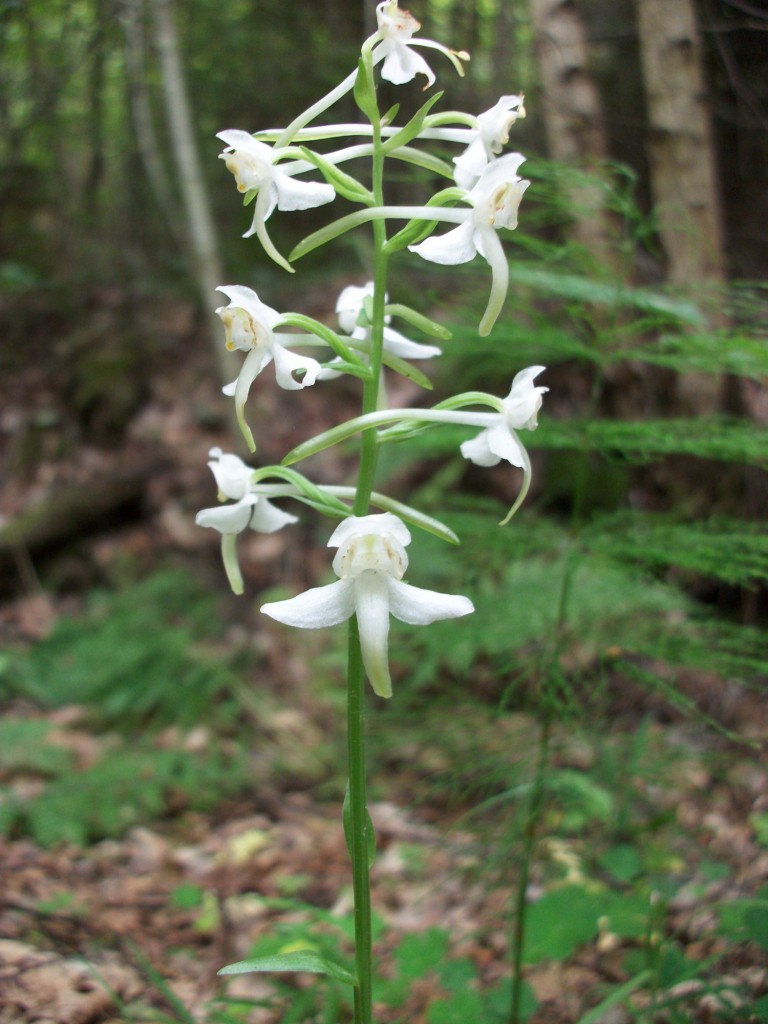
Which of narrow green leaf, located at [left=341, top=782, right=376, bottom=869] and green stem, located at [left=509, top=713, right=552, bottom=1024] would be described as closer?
narrow green leaf, located at [left=341, top=782, right=376, bottom=869]

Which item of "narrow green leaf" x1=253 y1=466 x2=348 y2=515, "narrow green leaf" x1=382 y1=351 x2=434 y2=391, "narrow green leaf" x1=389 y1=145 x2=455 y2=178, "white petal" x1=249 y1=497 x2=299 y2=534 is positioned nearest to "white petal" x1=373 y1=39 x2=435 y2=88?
"narrow green leaf" x1=389 y1=145 x2=455 y2=178

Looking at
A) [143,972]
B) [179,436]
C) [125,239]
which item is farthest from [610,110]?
[125,239]

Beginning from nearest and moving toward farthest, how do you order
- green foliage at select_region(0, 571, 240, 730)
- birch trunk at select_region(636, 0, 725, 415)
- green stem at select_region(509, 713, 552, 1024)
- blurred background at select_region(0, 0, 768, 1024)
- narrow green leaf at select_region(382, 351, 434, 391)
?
narrow green leaf at select_region(382, 351, 434, 391) → green stem at select_region(509, 713, 552, 1024) → blurred background at select_region(0, 0, 768, 1024) → birch trunk at select_region(636, 0, 725, 415) → green foliage at select_region(0, 571, 240, 730)

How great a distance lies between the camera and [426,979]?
2.15 m

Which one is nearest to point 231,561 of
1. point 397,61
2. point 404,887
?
point 397,61

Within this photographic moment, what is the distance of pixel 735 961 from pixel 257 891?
1.49 meters

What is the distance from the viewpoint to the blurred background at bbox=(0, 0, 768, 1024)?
196 cm

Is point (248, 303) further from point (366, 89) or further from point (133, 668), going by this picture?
point (133, 668)

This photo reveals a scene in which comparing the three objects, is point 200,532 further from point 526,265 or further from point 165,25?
point 526,265

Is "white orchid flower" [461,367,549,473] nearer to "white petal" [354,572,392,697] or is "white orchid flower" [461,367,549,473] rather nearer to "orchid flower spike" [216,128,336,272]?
"white petal" [354,572,392,697]

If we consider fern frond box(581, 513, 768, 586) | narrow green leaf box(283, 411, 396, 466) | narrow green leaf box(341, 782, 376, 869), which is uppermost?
narrow green leaf box(283, 411, 396, 466)

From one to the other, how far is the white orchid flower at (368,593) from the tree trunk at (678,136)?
2359 millimetres

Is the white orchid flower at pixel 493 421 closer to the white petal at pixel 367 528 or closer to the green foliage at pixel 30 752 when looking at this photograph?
the white petal at pixel 367 528

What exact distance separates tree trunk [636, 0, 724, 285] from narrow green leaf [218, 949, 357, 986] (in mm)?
2701
